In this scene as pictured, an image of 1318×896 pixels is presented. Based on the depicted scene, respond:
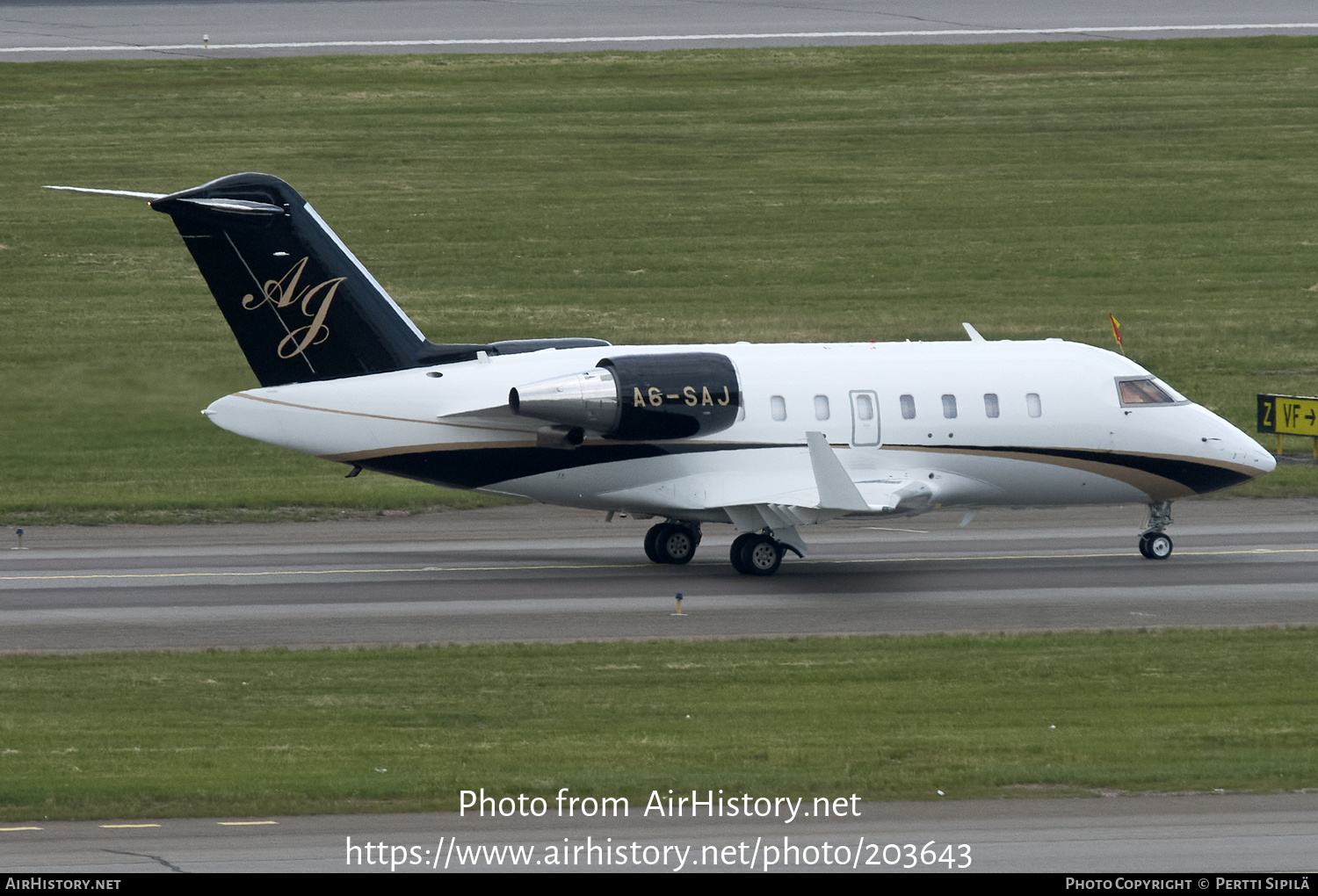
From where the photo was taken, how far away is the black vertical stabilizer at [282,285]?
30172mm

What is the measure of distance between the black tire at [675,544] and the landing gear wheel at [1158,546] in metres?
8.46

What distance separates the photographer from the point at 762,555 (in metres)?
31.4

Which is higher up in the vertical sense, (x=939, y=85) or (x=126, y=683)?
(x=939, y=85)

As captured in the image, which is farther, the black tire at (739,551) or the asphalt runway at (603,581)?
the black tire at (739,551)

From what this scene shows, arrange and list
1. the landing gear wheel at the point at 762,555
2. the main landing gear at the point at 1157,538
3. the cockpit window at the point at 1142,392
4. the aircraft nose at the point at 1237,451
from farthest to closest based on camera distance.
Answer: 1. the aircraft nose at the point at 1237,451
2. the cockpit window at the point at 1142,392
3. the main landing gear at the point at 1157,538
4. the landing gear wheel at the point at 762,555

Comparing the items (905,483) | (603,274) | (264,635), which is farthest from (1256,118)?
(264,635)

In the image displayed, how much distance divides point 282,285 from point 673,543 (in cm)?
848

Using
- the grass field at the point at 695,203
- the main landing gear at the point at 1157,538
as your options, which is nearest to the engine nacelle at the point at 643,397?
the main landing gear at the point at 1157,538

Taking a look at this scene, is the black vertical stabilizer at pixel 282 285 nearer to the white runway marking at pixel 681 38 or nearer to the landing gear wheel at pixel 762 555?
the landing gear wheel at pixel 762 555

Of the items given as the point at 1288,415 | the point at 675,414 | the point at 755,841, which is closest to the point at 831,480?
the point at 675,414

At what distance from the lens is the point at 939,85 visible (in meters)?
68.6

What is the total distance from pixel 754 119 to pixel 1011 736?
48.7m

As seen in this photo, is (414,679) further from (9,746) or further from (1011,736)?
(1011,736)

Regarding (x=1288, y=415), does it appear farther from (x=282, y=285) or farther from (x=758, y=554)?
(x=282, y=285)
